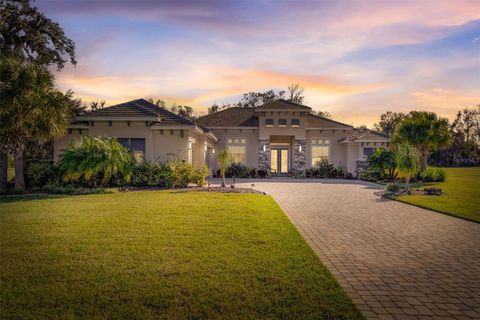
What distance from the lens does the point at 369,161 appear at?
25.6 metres

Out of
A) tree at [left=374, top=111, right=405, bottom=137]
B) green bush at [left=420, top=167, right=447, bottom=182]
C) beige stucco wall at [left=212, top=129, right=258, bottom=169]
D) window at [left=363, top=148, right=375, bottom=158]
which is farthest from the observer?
tree at [left=374, top=111, right=405, bottom=137]

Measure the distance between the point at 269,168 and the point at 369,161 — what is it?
784 cm

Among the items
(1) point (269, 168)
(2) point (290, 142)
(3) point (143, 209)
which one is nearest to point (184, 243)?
(3) point (143, 209)

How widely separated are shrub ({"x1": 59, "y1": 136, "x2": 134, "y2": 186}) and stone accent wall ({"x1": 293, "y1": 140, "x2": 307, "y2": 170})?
15.4 m

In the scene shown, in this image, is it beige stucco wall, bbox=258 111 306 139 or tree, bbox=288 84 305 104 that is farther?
tree, bbox=288 84 305 104

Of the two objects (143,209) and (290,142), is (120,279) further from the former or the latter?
(290,142)

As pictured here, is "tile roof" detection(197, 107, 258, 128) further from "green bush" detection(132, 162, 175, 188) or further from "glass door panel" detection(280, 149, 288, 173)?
"green bush" detection(132, 162, 175, 188)

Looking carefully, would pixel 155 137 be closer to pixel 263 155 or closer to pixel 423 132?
pixel 263 155

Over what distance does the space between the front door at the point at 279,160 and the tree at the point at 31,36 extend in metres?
17.3

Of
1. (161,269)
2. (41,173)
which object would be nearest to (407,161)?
(161,269)

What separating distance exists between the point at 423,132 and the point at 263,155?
12.5m

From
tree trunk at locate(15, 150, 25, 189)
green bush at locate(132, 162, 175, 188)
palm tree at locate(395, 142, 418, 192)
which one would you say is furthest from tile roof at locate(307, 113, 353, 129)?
tree trunk at locate(15, 150, 25, 189)

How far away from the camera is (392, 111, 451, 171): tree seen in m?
25.8

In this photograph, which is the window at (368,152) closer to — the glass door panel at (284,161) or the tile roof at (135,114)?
the glass door panel at (284,161)
